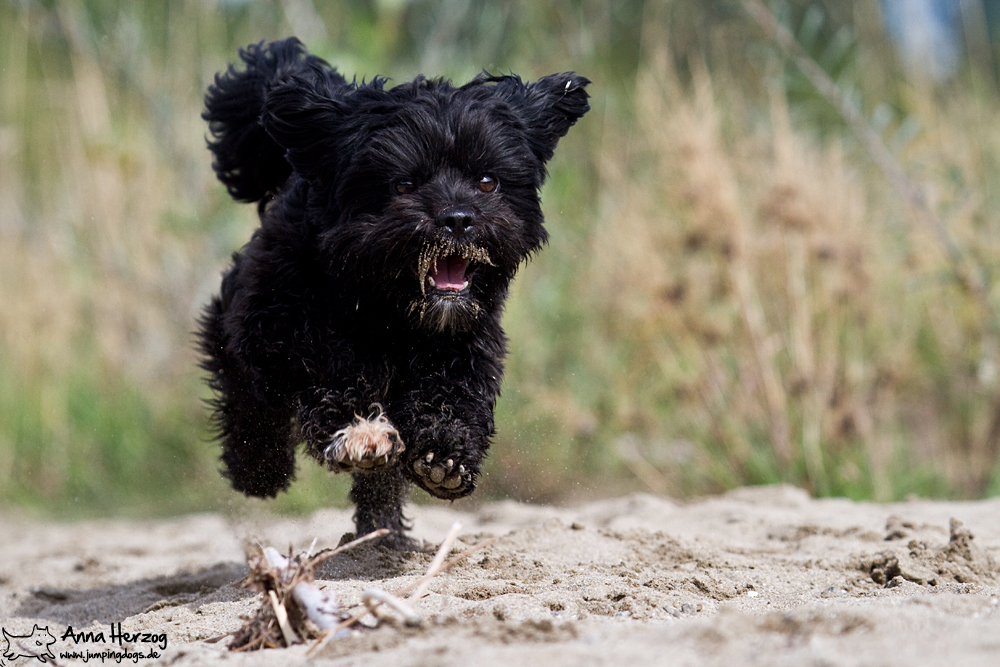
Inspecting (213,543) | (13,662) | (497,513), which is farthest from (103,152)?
(13,662)

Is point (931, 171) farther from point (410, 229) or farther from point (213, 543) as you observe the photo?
point (213, 543)

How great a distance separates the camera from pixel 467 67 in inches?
294

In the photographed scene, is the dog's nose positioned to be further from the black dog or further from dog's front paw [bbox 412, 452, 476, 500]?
dog's front paw [bbox 412, 452, 476, 500]

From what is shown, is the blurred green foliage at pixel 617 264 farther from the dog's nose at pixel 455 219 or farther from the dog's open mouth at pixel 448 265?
the dog's nose at pixel 455 219

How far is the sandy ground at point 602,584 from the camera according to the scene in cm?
238

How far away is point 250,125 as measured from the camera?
4.57 meters

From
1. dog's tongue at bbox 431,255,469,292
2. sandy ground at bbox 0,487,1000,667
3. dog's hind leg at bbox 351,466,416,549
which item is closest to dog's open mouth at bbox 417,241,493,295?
dog's tongue at bbox 431,255,469,292

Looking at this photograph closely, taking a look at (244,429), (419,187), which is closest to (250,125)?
(244,429)

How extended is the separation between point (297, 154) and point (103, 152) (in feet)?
13.6

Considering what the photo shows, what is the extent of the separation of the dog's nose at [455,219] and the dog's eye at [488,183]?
24cm

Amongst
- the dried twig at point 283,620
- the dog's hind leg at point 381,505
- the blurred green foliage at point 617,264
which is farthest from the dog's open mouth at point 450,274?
the blurred green foliage at point 617,264

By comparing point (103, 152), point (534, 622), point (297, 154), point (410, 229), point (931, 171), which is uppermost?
point (103, 152)

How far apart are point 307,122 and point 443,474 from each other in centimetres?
130

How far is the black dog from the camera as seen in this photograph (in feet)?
11.3
